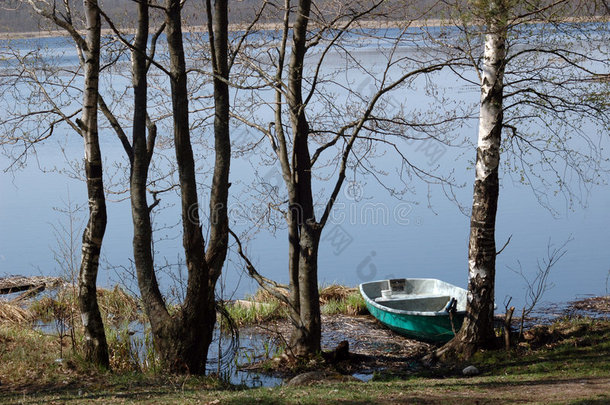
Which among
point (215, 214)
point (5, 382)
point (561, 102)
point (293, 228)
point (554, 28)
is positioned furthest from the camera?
point (293, 228)

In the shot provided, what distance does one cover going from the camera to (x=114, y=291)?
49.1 ft

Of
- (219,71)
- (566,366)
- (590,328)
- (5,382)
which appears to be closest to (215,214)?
(219,71)

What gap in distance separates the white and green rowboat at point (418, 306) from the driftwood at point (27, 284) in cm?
738

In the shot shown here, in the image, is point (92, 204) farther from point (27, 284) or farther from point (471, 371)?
point (27, 284)

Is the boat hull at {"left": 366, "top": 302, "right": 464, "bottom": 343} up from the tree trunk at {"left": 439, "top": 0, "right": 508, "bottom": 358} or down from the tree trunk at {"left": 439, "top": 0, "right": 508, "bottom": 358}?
down

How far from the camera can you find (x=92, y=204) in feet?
29.7

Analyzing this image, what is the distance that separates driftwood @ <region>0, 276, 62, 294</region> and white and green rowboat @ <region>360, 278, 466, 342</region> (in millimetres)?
7378

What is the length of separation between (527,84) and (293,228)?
13.4 ft

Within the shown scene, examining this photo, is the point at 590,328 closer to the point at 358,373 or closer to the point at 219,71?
the point at 358,373

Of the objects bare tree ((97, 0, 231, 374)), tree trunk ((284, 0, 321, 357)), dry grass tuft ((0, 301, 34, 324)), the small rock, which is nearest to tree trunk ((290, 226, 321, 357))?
tree trunk ((284, 0, 321, 357))

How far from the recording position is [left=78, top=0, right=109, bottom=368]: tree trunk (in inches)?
352

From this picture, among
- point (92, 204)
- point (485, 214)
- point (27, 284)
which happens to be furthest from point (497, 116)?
point (27, 284)

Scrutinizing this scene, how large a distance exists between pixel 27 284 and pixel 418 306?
9146 millimetres

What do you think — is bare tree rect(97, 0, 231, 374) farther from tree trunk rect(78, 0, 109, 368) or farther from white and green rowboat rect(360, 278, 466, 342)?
white and green rowboat rect(360, 278, 466, 342)
